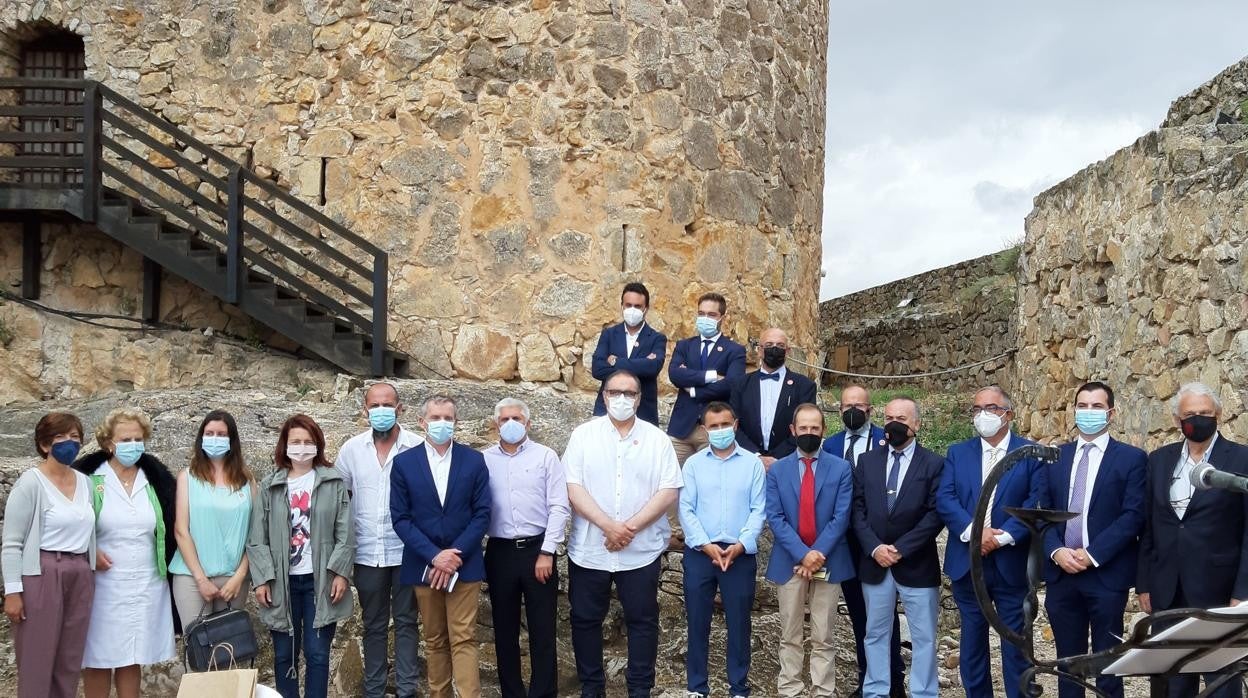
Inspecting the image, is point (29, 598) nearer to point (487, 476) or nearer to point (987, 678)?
point (487, 476)

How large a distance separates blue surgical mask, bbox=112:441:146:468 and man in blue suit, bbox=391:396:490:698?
1.16 meters

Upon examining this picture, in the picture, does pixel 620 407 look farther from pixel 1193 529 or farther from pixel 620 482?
pixel 1193 529

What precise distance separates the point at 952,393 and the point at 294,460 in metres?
11.3

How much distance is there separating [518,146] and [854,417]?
4775 mm

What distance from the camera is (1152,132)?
29.6 feet

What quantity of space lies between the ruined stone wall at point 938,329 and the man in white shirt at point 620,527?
9.22 metres

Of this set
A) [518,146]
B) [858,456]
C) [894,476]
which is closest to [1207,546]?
[894,476]

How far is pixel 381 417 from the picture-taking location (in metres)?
6.56

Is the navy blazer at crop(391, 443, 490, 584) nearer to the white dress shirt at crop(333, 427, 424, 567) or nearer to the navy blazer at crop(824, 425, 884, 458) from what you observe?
the white dress shirt at crop(333, 427, 424, 567)

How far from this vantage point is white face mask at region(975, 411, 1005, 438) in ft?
20.4

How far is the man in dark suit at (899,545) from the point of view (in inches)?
247

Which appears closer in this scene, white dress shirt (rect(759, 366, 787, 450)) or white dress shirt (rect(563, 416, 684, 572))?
white dress shirt (rect(563, 416, 684, 572))

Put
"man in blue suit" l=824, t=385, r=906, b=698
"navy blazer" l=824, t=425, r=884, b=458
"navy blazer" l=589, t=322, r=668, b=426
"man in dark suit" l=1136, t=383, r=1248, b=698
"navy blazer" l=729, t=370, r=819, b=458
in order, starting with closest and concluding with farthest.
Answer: "man in dark suit" l=1136, t=383, r=1248, b=698 → "man in blue suit" l=824, t=385, r=906, b=698 → "navy blazer" l=824, t=425, r=884, b=458 → "navy blazer" l=729, t=370, r=819, b=458 → "navy blazer" l=589, t=322, r=668, b=426

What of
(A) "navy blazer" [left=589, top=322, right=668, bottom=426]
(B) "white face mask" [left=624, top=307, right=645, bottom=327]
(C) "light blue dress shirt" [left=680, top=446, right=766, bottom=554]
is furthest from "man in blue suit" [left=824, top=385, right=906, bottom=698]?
(B) "white face mask" [left=624, top=307, right=645, bottom=327]
